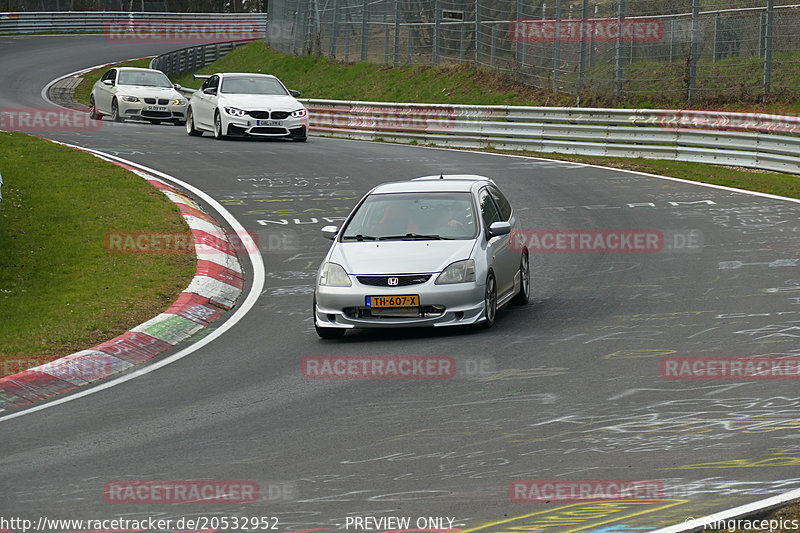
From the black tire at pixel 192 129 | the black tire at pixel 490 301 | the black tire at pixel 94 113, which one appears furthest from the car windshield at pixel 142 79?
the black tire at pixel 490 301

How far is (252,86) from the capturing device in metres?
28.7

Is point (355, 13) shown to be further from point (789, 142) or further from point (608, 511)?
point (608, 511)

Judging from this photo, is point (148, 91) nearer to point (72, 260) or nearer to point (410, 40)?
point (410, 40)

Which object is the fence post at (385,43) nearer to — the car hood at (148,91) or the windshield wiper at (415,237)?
the car hood at (148,91)

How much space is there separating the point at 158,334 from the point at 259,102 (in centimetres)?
1698

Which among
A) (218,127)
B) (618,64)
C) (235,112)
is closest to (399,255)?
(235,112)

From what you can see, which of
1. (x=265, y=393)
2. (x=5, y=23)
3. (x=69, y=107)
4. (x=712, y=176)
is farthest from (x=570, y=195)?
(x=5, y=23)

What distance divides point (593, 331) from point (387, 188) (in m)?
3.09

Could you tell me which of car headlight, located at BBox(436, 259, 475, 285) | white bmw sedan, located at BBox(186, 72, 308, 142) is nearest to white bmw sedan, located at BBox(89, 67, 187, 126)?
white bmw sedan, located at BBox(186, 72, 308, 142)

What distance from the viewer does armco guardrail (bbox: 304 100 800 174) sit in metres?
22.7

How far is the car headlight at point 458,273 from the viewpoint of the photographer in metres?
11.2

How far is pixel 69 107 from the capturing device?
39125 millimetres

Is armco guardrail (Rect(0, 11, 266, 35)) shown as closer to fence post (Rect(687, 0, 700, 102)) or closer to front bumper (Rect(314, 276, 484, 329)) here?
fence post (Rect(687, 0, 700, 102))

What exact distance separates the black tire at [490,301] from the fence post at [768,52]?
57.1 ft
